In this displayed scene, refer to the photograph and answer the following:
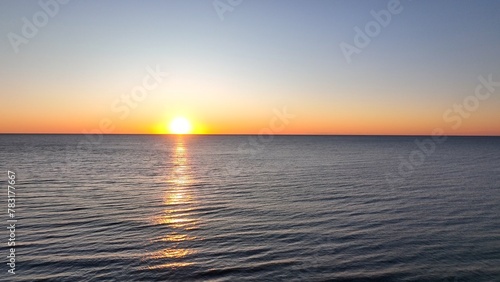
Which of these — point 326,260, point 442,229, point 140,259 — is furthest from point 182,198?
point 442,229

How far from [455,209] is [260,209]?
1801 centimetres

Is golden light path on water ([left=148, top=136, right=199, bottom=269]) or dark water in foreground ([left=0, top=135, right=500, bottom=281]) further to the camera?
golden light path on water ([left=148, top=136, right=199, bottom=269])

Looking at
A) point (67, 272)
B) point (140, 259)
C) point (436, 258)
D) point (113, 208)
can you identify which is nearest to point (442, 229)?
point (436, 258)

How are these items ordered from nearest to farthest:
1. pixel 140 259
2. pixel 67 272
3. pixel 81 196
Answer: pixel 67 272 < pixel 140 259 < pixel 81 196

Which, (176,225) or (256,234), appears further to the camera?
(176,225)

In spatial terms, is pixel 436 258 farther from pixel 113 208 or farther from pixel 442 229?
pixel 113 208

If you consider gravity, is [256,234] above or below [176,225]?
above

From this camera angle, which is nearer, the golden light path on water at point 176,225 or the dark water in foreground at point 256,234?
the dark water in foreground at point 256,234

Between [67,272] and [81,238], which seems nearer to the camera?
[67,272]

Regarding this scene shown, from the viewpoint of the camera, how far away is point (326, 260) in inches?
727

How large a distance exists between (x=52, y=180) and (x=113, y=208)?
77.1ft

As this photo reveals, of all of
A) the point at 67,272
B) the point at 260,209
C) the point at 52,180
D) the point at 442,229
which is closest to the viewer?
the point at 67,272

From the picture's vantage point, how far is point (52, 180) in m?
48.9

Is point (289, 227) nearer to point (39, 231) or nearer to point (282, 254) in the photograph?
point (282, 254)
